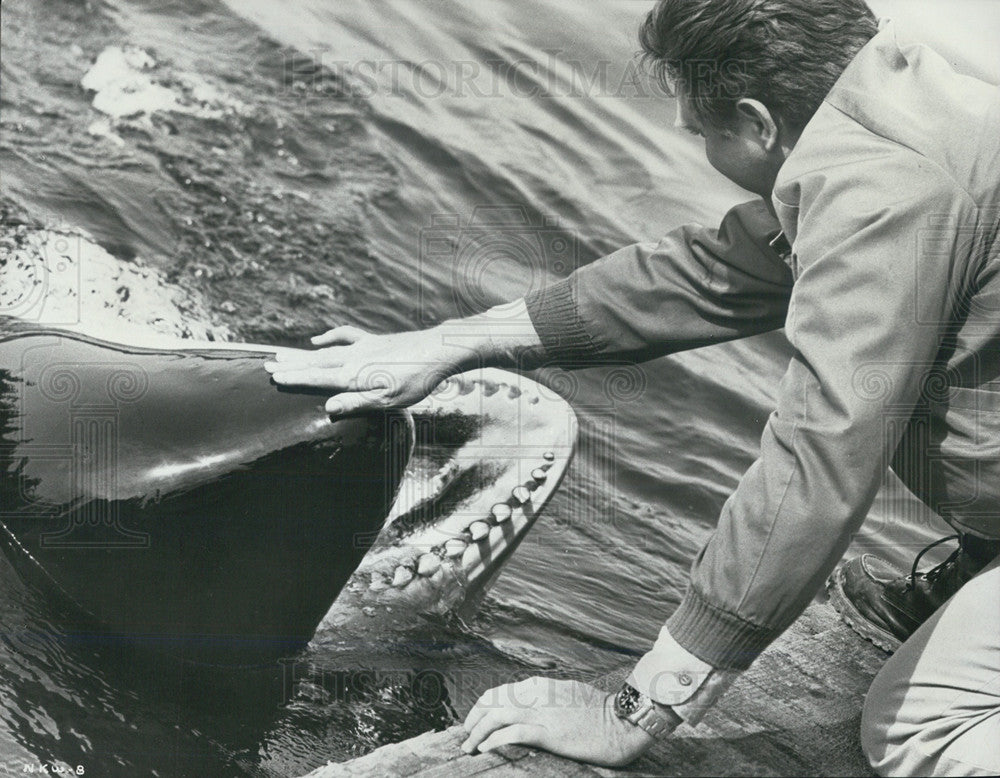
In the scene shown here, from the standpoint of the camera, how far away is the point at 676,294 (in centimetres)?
249

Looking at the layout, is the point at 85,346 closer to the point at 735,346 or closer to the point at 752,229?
the point at 752,229

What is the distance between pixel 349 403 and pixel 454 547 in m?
0.55

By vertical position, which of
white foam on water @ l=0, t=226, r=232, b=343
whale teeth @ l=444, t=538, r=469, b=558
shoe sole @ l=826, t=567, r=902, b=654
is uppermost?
shoe sole @ l=826, t=567, r=902, b=654

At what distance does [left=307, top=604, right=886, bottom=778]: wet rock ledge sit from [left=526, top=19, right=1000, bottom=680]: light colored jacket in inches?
13.0

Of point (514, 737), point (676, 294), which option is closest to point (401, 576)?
point (514, 737)

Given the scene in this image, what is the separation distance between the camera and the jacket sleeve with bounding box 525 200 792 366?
2.42 metres

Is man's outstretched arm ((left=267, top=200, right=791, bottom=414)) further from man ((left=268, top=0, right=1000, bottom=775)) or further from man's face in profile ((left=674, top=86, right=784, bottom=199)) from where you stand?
man's face in profile ((left=674, top=86, right=784, bottom=199))

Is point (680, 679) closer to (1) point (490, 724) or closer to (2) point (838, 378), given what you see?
(1) point (490, 724)

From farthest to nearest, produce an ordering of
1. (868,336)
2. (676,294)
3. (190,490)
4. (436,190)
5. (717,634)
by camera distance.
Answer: (436,190) < (676,294) < (190,490) < (717,634) < (868,336)

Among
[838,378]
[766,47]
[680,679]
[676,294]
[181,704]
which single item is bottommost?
[181,704]

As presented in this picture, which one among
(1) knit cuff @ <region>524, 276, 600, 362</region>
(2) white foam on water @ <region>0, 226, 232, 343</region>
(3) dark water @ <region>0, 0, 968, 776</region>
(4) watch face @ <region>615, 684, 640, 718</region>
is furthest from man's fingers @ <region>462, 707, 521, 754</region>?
(2) white foam on water @ <region>0, 226, 232, 343</region>

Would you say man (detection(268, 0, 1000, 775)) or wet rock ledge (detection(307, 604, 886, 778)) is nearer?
man (detection(268, 0, 1000, 775))

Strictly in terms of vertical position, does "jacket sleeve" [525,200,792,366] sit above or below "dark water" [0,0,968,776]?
above

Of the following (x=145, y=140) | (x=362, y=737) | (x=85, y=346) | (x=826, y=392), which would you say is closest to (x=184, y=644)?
(x=362, y=737)
